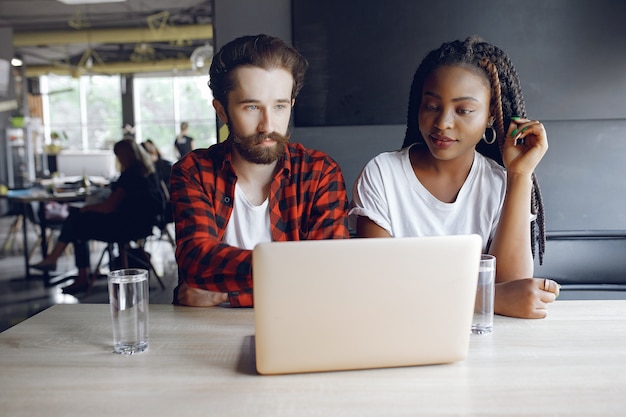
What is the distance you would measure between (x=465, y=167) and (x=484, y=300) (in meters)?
0.68

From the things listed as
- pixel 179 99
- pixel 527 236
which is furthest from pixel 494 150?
pixel 179 99

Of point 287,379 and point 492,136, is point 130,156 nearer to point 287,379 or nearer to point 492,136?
point 492,136

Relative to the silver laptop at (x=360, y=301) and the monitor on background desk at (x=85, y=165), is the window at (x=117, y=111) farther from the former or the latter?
the silver laptop at (x=360, y=301)

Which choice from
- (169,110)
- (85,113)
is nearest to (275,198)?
(169,110)

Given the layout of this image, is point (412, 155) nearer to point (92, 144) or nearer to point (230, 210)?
point (230, 210)

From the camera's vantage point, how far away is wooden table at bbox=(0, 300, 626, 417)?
0.80 meters

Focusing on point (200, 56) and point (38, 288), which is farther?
point (200, 56)

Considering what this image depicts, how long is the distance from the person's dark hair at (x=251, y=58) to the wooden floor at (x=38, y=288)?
2.69 metres

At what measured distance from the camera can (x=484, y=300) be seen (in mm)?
1135

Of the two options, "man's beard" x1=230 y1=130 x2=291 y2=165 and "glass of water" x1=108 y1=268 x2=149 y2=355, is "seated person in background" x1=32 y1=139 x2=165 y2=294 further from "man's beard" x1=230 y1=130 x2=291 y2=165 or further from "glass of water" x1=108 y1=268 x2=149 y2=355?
"glass of water" x1=108 y1=268 x2=149 y2=355

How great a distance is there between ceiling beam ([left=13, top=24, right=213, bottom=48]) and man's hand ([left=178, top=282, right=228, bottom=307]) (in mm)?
8977

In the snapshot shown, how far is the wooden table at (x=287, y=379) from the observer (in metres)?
0.80

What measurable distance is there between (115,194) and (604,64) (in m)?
3.46

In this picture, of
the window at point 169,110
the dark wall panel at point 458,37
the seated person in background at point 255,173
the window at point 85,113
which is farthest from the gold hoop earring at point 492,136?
the window at point 85,113
